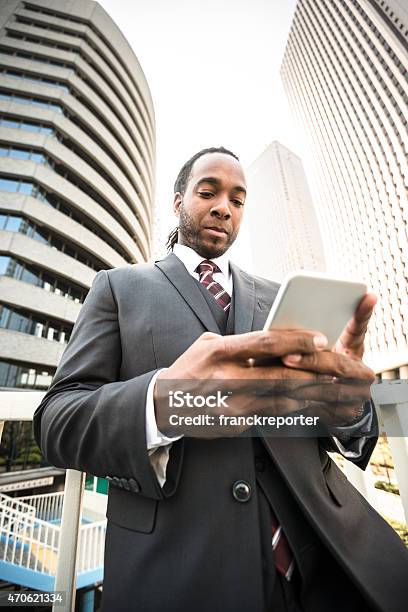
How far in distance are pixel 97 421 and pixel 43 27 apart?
1340 inches

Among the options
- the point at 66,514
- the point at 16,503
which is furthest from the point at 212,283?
the point at 16,503

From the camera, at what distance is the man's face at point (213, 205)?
156 cm

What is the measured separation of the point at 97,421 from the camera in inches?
29.9

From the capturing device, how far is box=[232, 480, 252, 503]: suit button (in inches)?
32.8

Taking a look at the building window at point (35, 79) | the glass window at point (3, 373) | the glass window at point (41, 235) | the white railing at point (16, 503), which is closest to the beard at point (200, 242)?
the white railing at point (16, 503)

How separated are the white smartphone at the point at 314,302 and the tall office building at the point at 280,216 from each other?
308ft

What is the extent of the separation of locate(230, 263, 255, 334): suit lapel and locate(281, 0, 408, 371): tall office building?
45312 millimetres

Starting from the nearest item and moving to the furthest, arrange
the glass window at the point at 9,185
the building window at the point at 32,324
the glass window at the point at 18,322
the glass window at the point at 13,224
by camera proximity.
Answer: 1. the building window at the point at 32,324
2. the glass window at the point at 18,322
3. the glass window at the point at 13,224
4. the glass window at the point at 9,185

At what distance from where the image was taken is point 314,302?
0.65 metres

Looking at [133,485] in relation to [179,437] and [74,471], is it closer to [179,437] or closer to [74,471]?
[179,437]

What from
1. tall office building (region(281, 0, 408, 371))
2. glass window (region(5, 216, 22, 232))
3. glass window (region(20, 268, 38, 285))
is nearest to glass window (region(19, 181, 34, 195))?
glass window (region(5, 216, 22, 232))

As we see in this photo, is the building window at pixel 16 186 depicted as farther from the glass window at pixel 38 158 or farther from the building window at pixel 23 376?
the building window at pixel 23 376

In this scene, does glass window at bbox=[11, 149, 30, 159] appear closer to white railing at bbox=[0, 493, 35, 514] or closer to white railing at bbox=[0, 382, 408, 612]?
white railing at bbox=[0, 493, 35, 514]

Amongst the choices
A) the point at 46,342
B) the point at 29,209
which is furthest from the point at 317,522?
the point at 29,209
